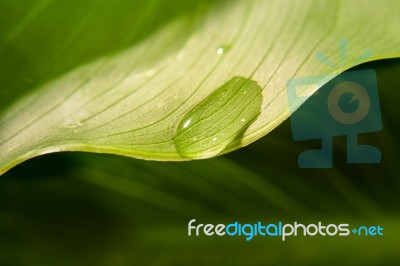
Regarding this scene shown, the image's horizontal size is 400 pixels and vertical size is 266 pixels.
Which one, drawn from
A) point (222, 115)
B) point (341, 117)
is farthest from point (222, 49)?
point (341, 117)

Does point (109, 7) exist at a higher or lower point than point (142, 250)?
higher

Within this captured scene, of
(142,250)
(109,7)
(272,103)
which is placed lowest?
(142,250)

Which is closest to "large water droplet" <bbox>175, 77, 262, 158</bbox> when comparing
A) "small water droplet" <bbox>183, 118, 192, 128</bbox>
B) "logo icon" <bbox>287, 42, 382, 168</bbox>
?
"small water droplet" <bbox>183, 118, 192, 128</bbox>

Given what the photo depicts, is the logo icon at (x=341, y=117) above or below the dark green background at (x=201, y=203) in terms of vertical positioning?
above

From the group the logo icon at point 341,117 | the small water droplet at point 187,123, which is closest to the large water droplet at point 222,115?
the small water droplet at point 187,123

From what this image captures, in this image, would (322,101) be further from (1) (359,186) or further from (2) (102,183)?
(2) (102,183)

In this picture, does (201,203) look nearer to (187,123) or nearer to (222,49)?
(187,123)

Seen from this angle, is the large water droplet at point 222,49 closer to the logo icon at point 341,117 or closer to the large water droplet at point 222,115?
the large water droplet at point 222,115

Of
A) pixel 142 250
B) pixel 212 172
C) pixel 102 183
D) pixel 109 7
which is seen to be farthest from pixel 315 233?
pixel 109 7

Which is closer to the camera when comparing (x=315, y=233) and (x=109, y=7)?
(x=109, y=7)
